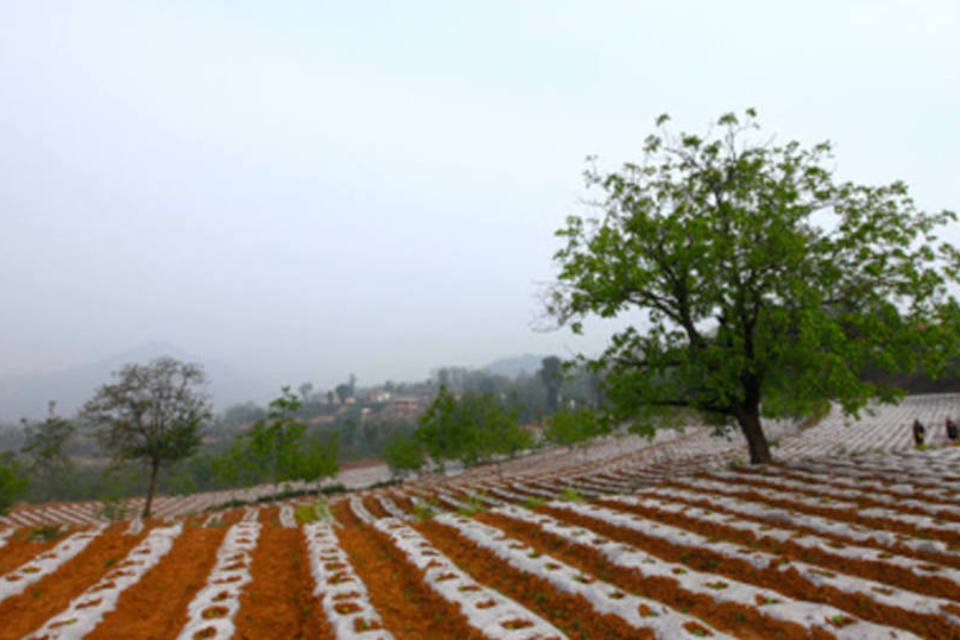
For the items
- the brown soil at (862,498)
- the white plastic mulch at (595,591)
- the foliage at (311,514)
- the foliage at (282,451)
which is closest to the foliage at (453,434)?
the foliage at (282,451)

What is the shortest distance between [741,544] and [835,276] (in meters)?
9.00

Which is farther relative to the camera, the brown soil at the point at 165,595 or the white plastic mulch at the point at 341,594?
the brown soil at the point at 165,595

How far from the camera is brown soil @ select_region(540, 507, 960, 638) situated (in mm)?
6320

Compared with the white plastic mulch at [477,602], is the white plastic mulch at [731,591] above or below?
below

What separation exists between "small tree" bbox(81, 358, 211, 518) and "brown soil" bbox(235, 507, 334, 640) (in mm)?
23505

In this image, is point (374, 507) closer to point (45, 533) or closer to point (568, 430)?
point (45, 533)

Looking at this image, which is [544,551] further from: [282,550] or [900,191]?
[900,191]

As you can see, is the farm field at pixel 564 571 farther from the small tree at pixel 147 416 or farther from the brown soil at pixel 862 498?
the small tree at pixel 147 416

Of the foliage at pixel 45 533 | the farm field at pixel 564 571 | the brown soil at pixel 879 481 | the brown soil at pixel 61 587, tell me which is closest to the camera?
the farm field at pixel 564 571

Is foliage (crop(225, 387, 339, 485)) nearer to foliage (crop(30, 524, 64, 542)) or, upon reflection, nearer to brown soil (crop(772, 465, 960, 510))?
foliage (crop(30, 524, 64, 542))

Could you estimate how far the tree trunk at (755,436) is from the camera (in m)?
17.6

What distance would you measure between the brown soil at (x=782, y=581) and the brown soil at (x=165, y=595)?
8478mm

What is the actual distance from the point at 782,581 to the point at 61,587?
1296 centimetres

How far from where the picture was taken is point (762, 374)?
1639cm
